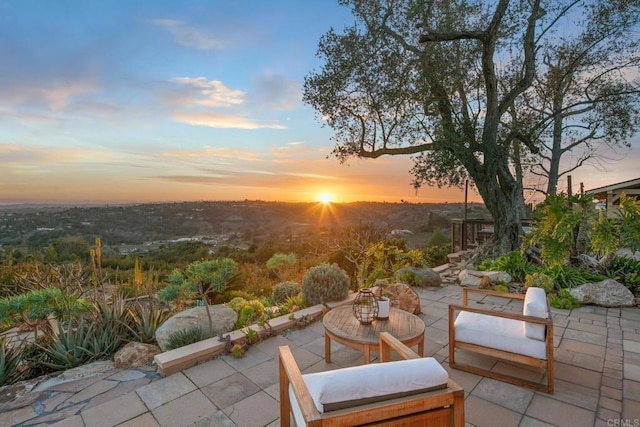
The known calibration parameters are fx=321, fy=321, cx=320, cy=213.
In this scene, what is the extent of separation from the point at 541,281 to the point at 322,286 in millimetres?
3581

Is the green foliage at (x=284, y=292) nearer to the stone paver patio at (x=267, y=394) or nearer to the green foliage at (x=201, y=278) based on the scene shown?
the green foliage at (x=201, y=278)

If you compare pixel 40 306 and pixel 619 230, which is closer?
pixel 40 306

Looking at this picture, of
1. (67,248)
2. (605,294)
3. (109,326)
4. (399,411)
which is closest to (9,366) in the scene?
(109,326)

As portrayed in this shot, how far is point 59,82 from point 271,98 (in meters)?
3.99

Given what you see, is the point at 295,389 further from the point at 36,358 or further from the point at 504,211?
the point at 504,211

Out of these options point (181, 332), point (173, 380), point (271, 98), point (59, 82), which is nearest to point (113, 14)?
point (59, 82)

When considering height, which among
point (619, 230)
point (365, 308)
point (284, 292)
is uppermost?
point (619, 230)

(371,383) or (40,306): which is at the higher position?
(371,383)

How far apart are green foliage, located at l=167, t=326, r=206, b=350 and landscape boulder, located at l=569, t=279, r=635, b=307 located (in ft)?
17.2

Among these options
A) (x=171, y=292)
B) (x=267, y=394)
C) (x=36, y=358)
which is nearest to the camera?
(x=267, y=394)

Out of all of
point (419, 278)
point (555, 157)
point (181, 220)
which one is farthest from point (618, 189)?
point (181, 220)

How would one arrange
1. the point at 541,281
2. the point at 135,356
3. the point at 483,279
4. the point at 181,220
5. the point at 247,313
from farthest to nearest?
the point at 181,220 < the point at 483,279 < the point at 541,281 < the point at 247,313 < the point at 135,356

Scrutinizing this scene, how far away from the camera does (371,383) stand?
54.2 inches

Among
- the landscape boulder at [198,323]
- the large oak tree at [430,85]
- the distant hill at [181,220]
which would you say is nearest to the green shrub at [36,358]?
the landscape boulder at [198,323]
